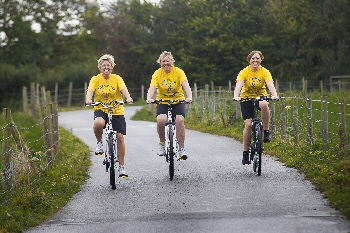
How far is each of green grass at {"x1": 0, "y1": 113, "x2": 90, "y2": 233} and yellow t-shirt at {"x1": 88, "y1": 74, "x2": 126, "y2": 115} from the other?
1.32 m

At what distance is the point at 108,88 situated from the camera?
11.2 metres

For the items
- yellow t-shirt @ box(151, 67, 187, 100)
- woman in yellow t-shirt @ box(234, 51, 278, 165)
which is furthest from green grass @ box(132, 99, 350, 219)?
yellow t-shirt @ box(151, 67, 187, 100)

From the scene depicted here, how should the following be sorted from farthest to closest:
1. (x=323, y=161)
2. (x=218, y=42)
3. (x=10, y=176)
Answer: (x=218, y=42)
(x=323, y=161)
(x=10, y=176)

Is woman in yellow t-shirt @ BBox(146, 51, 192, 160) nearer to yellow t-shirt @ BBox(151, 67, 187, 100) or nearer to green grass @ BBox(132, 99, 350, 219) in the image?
yellow t-shirt @ BBox(151, 67, 187, 100)

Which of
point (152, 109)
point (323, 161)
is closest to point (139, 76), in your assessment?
point (152, 109)

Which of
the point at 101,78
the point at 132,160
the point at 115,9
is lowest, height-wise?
the point at 132,160

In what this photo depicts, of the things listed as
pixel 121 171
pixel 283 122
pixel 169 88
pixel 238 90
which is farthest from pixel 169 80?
pixel 283 122

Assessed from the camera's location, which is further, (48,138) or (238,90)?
(48,138)

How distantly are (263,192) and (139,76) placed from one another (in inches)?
2241

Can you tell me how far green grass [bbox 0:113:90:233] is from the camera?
8.77 meters

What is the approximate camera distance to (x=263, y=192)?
1009 cm

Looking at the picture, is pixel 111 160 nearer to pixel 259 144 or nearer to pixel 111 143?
pixel 111 143

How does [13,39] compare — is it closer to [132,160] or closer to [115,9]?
[115,9]

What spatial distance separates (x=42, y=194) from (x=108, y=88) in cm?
203
